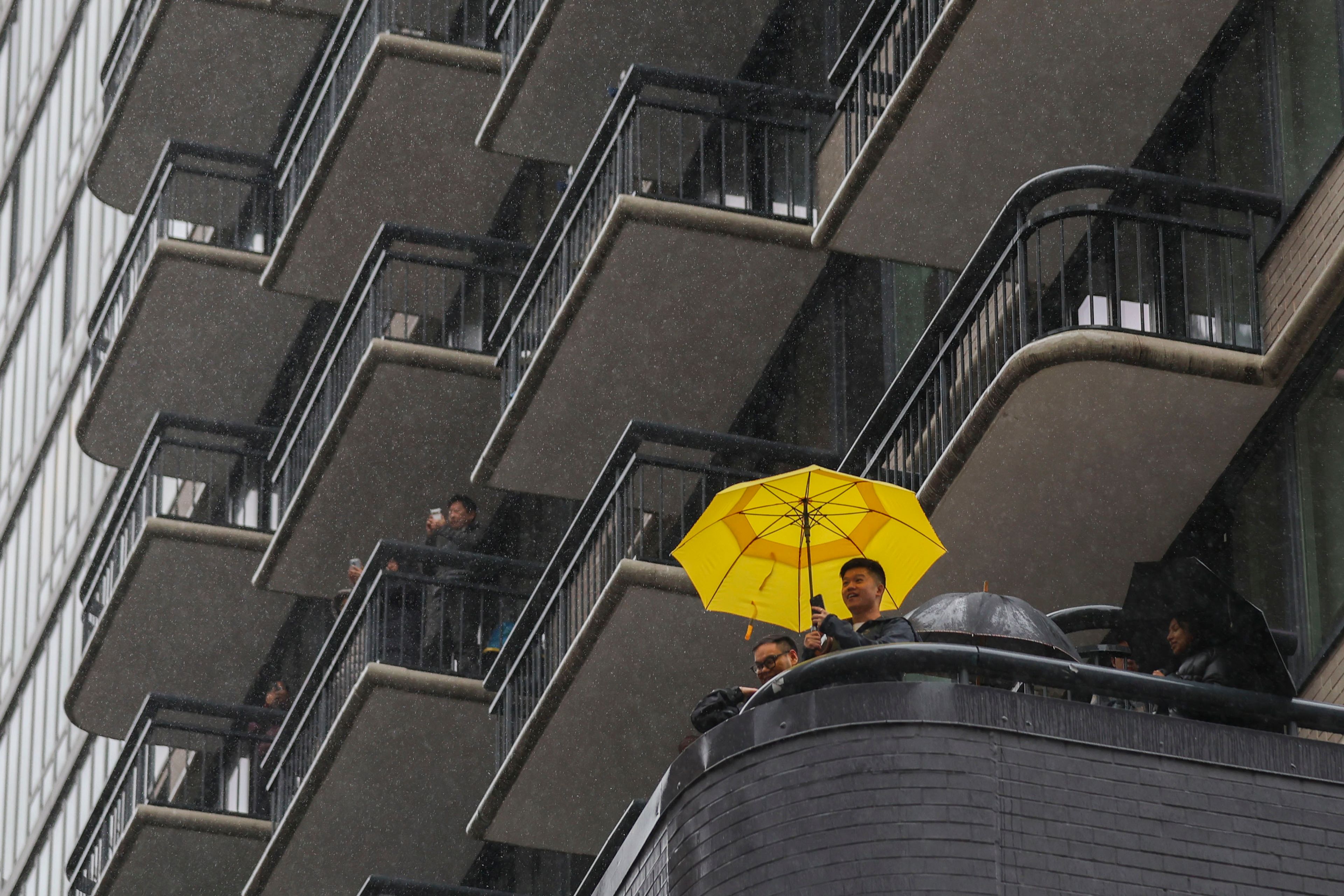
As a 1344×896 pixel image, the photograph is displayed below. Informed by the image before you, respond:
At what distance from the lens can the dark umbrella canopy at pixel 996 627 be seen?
542 inches

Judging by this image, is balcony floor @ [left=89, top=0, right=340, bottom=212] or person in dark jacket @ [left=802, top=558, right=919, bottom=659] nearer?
person in dark jacket @ [left=802, top=558, right=919, bottom=659]

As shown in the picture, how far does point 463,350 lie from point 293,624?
656 centimetres

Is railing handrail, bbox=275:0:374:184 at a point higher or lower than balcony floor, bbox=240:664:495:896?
higher

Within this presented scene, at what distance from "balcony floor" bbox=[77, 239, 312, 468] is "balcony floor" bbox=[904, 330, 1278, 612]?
14.6m

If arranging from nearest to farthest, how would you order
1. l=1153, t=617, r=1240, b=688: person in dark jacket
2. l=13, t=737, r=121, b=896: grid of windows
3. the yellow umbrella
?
1. l=1153, t=617, r=1240, b=688: person in dark jacket
2. the yellow umbrella
3. l=13, t=737, r=121, b=896: grid of windows

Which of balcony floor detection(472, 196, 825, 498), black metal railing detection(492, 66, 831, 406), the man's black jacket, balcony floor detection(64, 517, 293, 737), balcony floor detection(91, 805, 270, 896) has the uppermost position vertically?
balcony floor detection(64, 517, 293, 737)

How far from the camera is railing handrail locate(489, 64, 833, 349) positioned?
21203 millimetres

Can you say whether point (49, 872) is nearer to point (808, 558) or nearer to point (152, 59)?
point (152, 59)

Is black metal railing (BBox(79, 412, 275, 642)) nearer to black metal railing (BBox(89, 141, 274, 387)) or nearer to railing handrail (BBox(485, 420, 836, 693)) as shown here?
black metal railing (BBox(89, 141, 274, 387))

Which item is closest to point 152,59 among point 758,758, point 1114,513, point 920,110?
point 920,110

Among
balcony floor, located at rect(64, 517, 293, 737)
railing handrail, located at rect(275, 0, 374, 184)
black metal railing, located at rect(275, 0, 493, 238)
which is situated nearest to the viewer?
black metal railing, located at rect(275, 0, 493, 238)

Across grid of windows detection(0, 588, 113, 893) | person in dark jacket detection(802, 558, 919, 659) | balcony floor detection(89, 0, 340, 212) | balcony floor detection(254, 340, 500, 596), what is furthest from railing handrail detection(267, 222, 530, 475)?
person in dark jacket detection(802, 558, 919, 659)

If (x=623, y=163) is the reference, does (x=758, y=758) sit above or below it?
below

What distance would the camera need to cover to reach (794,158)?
71.8ft
